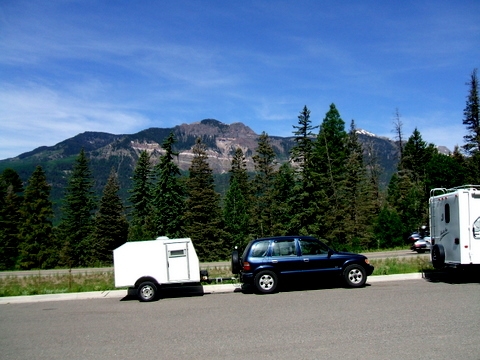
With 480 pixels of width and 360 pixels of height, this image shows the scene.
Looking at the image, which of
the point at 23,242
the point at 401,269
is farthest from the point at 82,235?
the point at 401,269

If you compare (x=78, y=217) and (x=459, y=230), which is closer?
(x=459, y=230)

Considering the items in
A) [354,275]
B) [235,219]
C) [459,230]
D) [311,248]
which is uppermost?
[459,230]

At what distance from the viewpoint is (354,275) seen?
14.0 meters

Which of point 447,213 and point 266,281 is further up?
point 447,213

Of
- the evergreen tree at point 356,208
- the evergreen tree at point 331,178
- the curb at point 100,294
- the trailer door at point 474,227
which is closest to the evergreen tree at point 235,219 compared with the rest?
the evergreen tree at point 331,178

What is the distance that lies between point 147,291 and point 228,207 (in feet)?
159

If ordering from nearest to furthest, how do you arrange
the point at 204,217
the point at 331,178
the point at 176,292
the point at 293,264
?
the point at 293,264 < the point at 176,292 < the point at 204,217 < the point at 331,178

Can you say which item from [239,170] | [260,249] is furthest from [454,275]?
[239,170]

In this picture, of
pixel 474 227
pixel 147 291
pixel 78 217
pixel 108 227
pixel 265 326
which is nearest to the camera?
pixel 265 326

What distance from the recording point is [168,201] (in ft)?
183

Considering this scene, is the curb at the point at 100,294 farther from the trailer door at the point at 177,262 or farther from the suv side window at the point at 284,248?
the suv side window at the point at 284,248

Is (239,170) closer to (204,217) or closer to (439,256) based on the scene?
(204,217)

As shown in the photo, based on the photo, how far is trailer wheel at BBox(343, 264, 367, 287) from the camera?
45.8 ft

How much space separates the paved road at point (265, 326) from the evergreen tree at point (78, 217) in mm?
50063
